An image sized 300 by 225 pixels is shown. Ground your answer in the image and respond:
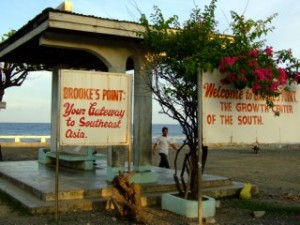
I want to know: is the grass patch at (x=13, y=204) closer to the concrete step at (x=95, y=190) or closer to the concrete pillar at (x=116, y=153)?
the concrete step at (x=95, y=190)

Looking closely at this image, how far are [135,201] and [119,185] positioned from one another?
0.39 metres

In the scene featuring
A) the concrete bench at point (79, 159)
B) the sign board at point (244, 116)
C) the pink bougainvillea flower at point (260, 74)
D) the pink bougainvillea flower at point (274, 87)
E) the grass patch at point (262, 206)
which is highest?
the pink bougainvillea flower at point (260, 74)

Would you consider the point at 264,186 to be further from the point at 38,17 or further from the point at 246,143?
the point at 38,17

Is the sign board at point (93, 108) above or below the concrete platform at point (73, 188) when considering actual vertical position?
above

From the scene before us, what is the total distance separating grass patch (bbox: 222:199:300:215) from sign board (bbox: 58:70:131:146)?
2.96 meters

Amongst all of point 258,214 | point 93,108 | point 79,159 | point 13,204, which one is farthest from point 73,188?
point 258,214

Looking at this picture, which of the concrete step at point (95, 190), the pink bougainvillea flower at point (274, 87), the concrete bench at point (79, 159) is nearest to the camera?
the pink bougainvillea flower at point (274, 87)

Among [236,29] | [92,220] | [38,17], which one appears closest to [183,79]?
[236,29]

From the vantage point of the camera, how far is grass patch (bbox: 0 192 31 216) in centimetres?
873

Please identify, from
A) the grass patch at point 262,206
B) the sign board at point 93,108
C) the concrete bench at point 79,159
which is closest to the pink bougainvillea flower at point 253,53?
the sign board at point 93,108

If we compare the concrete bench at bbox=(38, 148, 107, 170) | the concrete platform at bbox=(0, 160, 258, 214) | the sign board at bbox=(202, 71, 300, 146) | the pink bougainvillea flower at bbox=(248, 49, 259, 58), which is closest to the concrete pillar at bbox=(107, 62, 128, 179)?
the concrete platform at bbox=(0, 160, 258, 214)

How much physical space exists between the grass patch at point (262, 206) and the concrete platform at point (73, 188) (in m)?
0.50

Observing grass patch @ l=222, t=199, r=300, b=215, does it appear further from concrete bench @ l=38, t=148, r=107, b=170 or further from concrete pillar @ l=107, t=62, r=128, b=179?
concrete bench @ l=38, t=148, r=107, b=170

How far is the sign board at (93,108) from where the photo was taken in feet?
25.9
